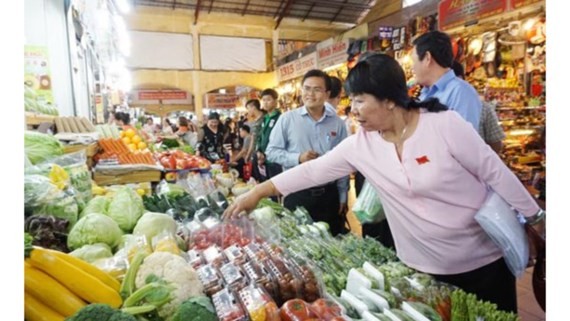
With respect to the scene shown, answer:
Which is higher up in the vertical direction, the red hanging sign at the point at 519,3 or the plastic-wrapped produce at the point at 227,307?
the red hanging sign at the point at 519,3

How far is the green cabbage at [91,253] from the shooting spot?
1543 mm

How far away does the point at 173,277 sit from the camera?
50.2 inches

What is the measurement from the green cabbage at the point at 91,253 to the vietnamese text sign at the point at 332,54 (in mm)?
10174

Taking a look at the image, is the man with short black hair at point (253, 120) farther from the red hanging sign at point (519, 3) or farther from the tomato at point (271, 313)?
the tomato at point (271, 313)

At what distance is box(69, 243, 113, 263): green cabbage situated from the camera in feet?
5.06

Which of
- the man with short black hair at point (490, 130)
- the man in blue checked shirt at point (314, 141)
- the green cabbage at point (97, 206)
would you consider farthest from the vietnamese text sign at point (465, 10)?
the green cabbage at point (97, 206)

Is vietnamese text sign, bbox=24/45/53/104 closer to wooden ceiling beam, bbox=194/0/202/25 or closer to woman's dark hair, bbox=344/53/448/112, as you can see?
woman's dark hair, bbox=344/53/448/112

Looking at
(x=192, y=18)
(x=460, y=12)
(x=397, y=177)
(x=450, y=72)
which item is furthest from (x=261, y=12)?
(x=397, y=177)

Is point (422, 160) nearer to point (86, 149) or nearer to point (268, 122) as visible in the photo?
point (86, 149)

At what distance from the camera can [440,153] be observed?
165cm

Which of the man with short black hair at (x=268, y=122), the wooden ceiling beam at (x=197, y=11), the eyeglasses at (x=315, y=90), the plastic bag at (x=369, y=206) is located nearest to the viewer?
the plastic bag at (x=369, y=206)

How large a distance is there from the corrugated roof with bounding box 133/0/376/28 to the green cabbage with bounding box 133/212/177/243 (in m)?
14.0
